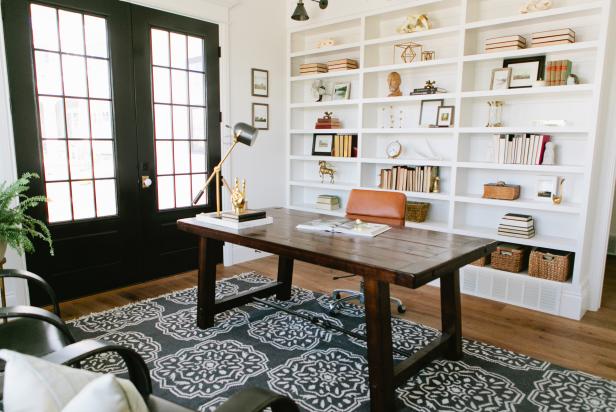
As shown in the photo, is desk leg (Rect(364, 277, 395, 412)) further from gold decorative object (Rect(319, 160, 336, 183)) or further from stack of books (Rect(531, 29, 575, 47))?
gold decorative object (Rect(319, 160, 336, 183))

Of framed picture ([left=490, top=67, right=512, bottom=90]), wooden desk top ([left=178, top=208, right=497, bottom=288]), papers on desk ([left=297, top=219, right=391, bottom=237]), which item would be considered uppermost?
framed picture ([left=490, top=67, right=512, bottom=90])

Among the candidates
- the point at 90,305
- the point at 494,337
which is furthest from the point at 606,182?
the point at 90,305

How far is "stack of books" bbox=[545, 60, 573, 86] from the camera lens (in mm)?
3359

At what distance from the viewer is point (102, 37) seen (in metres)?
3.57

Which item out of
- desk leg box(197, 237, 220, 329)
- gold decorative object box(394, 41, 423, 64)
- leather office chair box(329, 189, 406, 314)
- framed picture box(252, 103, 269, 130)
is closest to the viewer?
desk leg box(197, 237, 220, 329)

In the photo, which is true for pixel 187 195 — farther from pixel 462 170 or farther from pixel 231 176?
pixel 462 170

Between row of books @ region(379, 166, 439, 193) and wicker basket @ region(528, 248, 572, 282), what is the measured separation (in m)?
1.09

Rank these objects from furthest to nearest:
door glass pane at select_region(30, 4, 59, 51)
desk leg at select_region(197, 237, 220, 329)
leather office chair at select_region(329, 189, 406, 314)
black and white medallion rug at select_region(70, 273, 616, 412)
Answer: door glass pane at select_region(30, 4, 59, 51)
leather office chair at select_region(329, 189, 406, 314)
desk leg at select_region(197, 237, 220, 329)
black and white medallion rug at select_region(70, 273, 616, 412)

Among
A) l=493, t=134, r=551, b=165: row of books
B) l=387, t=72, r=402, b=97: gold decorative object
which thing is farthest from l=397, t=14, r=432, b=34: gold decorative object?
l=493, t=134, r=551, b=165: row of books

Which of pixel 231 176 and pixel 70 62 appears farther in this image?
pixel 231 176

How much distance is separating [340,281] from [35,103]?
114 inches

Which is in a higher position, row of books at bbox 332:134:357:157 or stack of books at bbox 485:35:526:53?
stack of books at bbox 485:35:526:53

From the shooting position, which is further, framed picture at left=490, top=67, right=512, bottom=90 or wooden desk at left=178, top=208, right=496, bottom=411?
framed picture at left=490, top=67, right=512, bottom=90

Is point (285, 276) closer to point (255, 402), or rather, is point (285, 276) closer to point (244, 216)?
point (244, 216)
